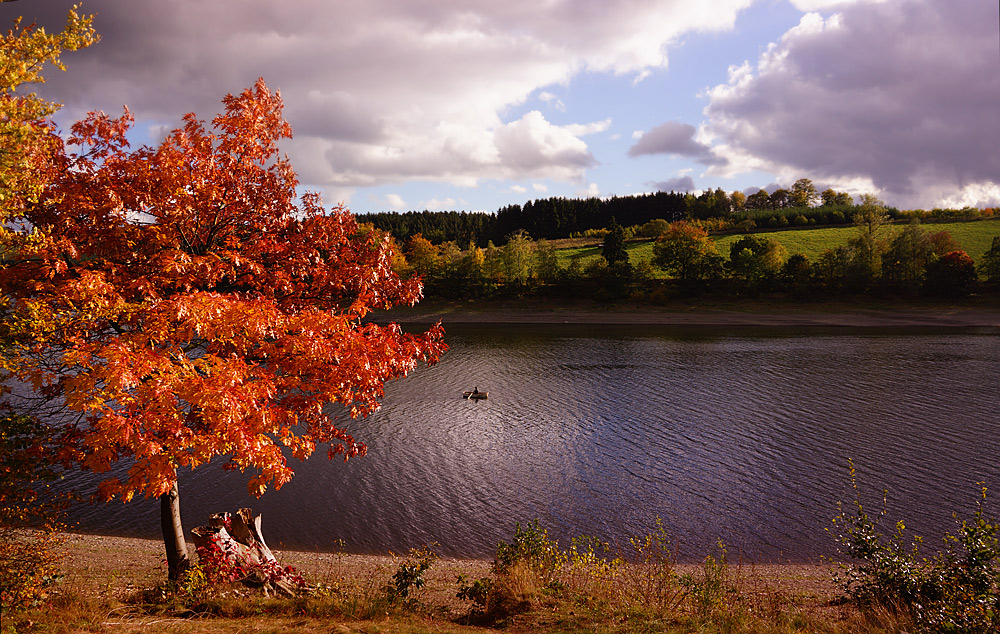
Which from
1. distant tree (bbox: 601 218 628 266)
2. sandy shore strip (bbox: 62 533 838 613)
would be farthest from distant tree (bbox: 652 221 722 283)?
sandy shore strip (bbox: 62 533 838 613)

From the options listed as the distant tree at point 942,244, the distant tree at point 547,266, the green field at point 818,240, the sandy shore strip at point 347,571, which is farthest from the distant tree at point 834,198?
the sandy shore strip at point 347,571

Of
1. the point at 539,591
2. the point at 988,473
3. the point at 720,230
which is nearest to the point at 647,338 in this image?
the point at 988,473

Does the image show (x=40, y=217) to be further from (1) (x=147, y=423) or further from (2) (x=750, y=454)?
(2) (x=750, y=454)

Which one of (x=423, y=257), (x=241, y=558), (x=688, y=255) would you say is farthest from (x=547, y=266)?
(x=241, y=558)

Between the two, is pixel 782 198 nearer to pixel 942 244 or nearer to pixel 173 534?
pixel 942 244

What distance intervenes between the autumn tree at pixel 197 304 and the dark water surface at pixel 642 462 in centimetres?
988

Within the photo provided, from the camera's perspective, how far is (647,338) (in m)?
67.2

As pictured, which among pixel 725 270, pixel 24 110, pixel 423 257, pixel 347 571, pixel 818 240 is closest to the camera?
pixel 24 110

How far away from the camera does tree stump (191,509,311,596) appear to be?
10.9m

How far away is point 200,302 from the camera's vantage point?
866cm

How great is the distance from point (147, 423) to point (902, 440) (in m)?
31.8

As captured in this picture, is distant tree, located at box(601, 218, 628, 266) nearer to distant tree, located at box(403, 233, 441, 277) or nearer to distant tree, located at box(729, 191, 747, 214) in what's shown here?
distant tree, located at box(403, 233, 441, 277)

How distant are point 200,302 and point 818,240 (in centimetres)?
13353

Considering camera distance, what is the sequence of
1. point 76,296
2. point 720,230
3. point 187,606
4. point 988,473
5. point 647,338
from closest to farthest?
1. point 76,296
2. point 187,606
3. point 988,473
4. point 647,338
5. point 720,230
